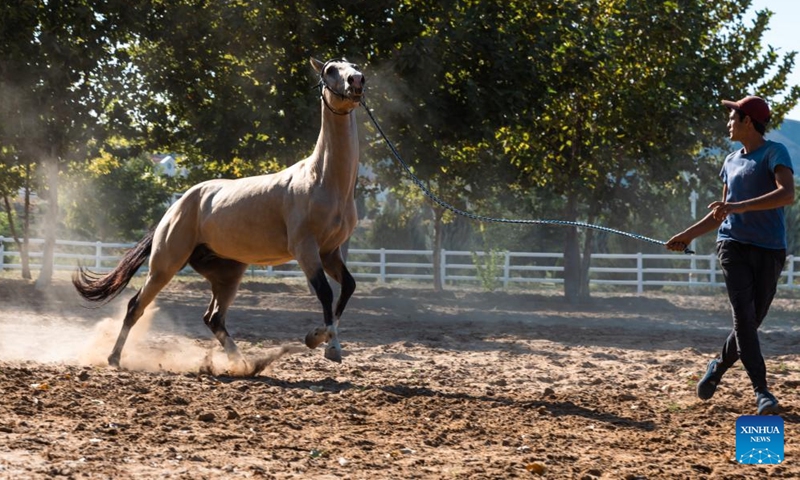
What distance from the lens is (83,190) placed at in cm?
3519

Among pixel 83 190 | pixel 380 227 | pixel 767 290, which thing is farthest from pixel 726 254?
pixel 380 227

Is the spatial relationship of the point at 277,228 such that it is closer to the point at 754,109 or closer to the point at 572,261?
the point at 754,109

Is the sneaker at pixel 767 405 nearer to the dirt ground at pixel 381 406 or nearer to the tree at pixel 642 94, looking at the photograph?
the dirt ground at pixel 381 406

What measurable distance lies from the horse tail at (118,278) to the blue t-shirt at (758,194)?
5.58 m

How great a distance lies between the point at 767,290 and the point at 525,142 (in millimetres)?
17887

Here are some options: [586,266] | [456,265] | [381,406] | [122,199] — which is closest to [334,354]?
[381,406]

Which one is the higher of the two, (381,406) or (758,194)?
(758,194)

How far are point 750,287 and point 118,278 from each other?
6.00 m

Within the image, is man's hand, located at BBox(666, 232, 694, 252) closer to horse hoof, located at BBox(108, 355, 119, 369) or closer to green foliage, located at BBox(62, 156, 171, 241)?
horse hoof, located at BBox(108, 355, 119, 369)

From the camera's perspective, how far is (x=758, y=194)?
668 centimetres

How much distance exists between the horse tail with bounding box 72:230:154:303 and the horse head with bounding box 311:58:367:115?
8.42ft

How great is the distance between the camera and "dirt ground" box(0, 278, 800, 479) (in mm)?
5141

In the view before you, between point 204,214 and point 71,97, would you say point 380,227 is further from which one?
point 204,214

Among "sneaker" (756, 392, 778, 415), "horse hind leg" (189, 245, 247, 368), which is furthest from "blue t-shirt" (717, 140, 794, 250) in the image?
"horse hind leg" (189, 245, 247, 368)
